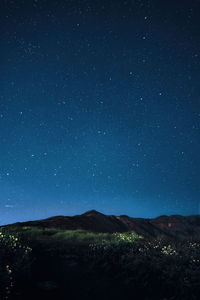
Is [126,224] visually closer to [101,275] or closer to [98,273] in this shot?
[98,273]

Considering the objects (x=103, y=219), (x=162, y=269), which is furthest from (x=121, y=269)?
(x=103, y=219)

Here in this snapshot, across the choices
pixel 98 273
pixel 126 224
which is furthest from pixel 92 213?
pixel 98 273

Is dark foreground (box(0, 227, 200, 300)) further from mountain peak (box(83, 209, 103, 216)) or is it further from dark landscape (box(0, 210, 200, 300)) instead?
mountain peak (box(83, 209, 103, 216))

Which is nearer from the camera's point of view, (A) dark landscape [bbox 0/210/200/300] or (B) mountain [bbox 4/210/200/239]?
(A) dark landscape [bbox 0/210/200/300]

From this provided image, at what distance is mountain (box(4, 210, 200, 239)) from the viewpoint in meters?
30.7

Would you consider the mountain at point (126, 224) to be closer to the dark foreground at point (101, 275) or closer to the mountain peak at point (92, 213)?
the mountain peak at point (92, 213)

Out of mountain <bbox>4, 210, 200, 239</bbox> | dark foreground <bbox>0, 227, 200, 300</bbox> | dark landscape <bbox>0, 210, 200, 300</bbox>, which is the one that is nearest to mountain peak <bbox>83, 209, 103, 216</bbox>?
mountain <bbox>4, 210, 200, 239</bbox>

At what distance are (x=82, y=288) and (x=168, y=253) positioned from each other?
453 centimetres

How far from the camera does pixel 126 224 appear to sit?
4022 centimetres

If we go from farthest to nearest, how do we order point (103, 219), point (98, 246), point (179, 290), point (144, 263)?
point (103, 219), point (98, 246), point (144, 263), point (179, 290)

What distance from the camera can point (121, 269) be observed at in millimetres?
9609

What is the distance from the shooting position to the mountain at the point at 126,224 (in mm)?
30672

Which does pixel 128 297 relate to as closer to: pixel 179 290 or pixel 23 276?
pixel 179 290

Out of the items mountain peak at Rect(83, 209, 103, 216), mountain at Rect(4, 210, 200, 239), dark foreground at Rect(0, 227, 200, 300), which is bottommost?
dark foreground at Rect(0, 227, 200, 300)
